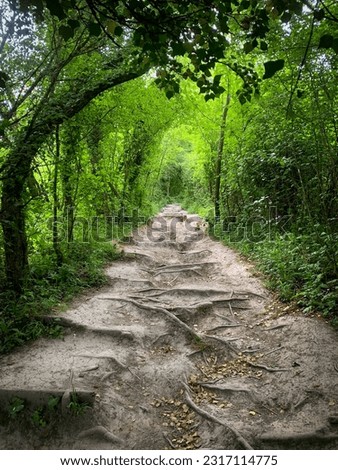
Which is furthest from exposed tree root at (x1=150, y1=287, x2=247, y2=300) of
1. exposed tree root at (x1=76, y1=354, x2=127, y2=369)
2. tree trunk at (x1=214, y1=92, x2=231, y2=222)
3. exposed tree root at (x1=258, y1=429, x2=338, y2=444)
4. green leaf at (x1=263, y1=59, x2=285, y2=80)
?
tree trunk at (x1=214, y1=92, x2=231, y2=222)

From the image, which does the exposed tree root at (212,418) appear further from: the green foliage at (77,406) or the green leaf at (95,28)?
the green leaf at (95,28)

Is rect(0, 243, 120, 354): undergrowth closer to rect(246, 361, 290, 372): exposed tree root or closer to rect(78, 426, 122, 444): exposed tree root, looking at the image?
rect(78, 426, 122, 444): exposed tree root

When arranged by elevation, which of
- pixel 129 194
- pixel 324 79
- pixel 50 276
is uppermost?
pixel 324 79

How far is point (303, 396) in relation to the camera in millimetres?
4203

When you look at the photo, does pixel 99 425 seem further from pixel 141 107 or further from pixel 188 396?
pixel 141 107

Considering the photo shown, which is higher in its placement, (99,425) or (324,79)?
(324,79)

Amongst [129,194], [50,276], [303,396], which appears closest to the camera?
[303,396]

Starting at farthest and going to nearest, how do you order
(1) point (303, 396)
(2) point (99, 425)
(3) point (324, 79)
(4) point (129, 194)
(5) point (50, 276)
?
(4) point (129, 194) → (5) point (50, 276) → (3) point (324, 79) → (1) point (303, 396) → (2) point (99, 425)

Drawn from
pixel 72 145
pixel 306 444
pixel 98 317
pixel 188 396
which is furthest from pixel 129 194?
pixel 306 444

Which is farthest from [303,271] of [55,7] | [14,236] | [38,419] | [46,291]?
[55,7]

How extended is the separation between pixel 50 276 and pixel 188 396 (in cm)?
399

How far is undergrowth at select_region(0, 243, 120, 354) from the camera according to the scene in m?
5.38

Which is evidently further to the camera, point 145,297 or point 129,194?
point 129,194

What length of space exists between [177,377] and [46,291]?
313 cm
